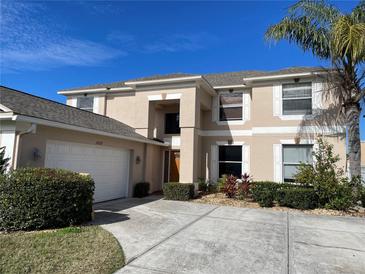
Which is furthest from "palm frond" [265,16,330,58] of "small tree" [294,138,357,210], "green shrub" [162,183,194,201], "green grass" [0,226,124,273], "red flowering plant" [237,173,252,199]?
"green grass" [0,226,124,273]

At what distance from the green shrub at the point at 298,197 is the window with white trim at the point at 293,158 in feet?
6.86

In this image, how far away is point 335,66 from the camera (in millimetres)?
10555

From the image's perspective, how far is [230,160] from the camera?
14766 millimetres

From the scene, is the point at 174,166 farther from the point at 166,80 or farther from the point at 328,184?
the point at 328,184

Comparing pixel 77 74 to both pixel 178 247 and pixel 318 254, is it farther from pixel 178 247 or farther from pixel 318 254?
pixel 318 254

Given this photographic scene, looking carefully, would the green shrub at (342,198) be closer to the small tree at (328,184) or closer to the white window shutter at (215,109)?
the small tree at (328,184)

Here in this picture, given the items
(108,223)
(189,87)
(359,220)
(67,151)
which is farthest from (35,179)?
(359,220)

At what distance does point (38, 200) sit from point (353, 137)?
11732mm

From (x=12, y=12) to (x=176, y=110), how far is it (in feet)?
32.3

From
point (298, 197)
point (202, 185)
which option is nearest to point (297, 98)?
point (298, 197)

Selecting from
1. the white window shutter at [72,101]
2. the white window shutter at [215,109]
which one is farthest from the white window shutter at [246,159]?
the white window shutter at [72,101]

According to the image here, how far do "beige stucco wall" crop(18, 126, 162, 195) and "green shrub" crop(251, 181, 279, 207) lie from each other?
6016 millimetres

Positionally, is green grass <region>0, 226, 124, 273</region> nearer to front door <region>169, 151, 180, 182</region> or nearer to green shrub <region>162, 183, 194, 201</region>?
green shrub <region>162, 183, 194, 201</region>

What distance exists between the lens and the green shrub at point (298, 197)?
32.8 feet
